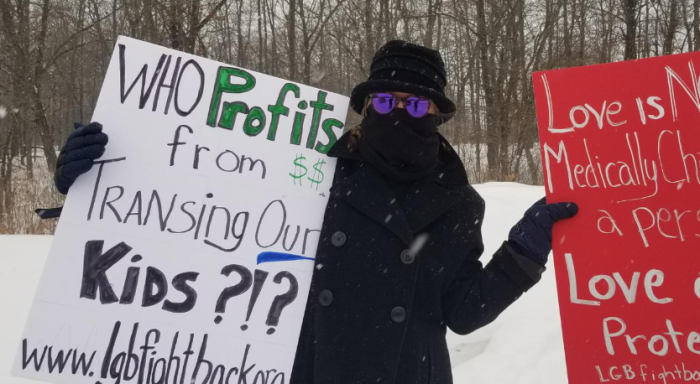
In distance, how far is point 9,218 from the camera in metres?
9.39

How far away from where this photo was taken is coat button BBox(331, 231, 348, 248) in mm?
1719

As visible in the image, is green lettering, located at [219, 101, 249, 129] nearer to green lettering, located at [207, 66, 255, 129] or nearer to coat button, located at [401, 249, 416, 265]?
green lettering, located at [207, 66, 255, 129]

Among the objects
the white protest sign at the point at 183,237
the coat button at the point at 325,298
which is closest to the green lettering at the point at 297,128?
Answer: the white protest sign at the point at 183,237

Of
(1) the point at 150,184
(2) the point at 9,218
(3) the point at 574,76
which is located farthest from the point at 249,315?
(2) the point at 9,218

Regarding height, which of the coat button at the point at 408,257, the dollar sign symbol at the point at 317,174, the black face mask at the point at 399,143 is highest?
the black face mask at the point at 399,143

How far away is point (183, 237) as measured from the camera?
1.78 m

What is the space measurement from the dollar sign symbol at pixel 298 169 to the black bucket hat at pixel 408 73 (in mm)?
304

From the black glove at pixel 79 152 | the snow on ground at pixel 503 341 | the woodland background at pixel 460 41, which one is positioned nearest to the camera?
the black glove at pixel 79 152

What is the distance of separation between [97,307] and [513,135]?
1602 cm

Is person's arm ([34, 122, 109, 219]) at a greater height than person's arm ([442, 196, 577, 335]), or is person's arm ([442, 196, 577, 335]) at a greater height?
person's arm ([34, 122, 109, 219])

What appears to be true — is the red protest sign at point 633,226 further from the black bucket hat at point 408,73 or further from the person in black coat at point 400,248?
the black bucket hat at point 408,73

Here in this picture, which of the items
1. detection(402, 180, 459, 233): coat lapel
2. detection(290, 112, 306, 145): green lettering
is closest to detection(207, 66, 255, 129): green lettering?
detection(290, 112, 306, 145): green lettering

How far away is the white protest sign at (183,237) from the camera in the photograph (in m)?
1.71

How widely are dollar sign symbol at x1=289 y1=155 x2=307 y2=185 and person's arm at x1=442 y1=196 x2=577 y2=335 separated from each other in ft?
1.87
